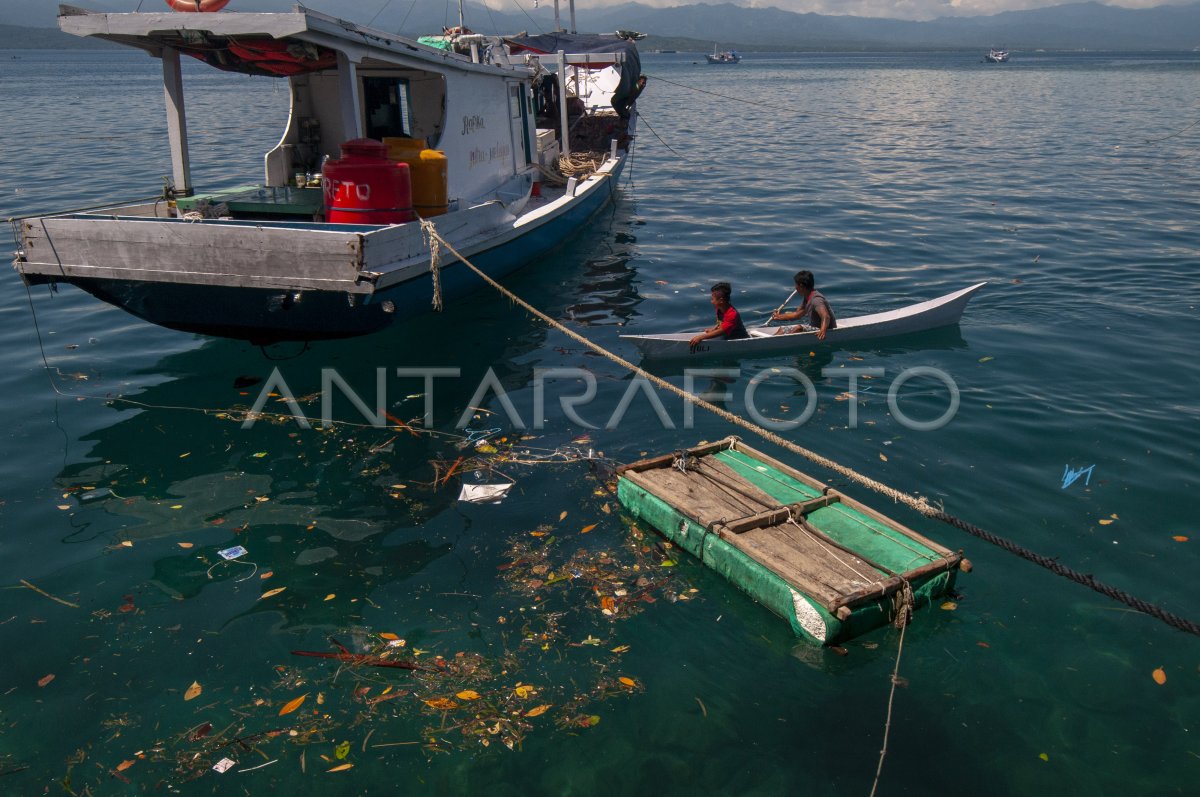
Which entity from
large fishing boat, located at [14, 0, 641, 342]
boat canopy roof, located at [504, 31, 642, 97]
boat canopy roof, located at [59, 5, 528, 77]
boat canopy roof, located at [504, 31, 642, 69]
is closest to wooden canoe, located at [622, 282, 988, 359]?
large fishing boat, located at [14, 0, 641, 342]

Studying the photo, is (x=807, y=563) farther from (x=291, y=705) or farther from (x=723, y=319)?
(x=723, y=319)

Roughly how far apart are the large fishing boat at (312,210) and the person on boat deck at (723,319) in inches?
141

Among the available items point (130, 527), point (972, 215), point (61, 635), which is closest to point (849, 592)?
point (61, 635)

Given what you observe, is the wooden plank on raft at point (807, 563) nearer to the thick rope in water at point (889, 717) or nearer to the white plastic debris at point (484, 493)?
the thick rope in water at point (889, 717)

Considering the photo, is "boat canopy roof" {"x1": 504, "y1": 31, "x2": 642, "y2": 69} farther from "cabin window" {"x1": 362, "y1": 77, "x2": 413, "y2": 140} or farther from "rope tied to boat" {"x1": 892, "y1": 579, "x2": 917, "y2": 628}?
"rope tied to boat" {"x1": 892, "y1": 579, "x2": 917, "y2": 628}

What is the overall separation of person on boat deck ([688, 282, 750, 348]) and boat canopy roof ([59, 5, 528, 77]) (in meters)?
5.20

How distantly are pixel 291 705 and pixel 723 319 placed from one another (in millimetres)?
7847

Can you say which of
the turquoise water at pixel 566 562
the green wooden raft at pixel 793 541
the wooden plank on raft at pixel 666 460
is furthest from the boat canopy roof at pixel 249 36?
the green wooden raft at pixel 793 541

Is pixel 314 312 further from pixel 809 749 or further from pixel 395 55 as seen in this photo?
pixel 809 749

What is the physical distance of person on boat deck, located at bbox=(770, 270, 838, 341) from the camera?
12008 mm

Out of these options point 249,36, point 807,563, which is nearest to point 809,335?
point 807,563

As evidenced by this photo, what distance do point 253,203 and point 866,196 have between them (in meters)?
18.6

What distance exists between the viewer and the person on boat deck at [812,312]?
39.4ft

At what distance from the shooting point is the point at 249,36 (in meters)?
9.59
